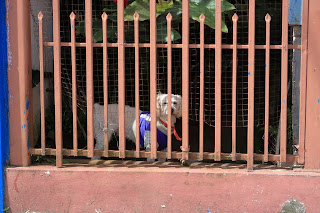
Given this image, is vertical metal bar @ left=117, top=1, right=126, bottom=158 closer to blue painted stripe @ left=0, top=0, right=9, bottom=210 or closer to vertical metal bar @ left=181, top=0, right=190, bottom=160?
vertical metal bar @ left=181, top=0, right=190, bottom=160

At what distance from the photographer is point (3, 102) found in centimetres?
361

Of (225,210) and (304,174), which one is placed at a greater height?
(304,174)

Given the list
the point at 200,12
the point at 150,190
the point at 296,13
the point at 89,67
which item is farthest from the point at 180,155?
the point at 296,13

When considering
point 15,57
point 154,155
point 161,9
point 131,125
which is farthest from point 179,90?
point 15,57

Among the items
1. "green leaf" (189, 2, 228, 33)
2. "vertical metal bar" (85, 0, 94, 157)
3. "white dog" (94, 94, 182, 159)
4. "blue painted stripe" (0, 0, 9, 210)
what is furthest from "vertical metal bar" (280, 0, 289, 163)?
"blue painted stripe" (0, 0, 9, 210)

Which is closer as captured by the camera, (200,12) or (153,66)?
(153,66)

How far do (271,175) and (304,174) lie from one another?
298mm

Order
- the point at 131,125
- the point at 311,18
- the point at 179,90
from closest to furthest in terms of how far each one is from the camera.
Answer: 1. the point at 311,18
2. the point at 131,125
3. the point at 179,90

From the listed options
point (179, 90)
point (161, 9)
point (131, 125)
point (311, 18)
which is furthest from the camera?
Answer: point (179, 90)

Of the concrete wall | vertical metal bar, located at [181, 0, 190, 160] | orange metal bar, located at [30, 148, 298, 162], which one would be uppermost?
vertical metal bar, located at [181, 0, 190, 160]

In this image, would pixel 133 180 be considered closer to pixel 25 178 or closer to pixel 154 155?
pixel 154 155

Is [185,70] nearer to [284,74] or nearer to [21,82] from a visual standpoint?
[284,74]

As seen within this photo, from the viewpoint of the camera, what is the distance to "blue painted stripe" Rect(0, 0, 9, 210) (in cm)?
356

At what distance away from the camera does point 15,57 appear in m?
3.61
